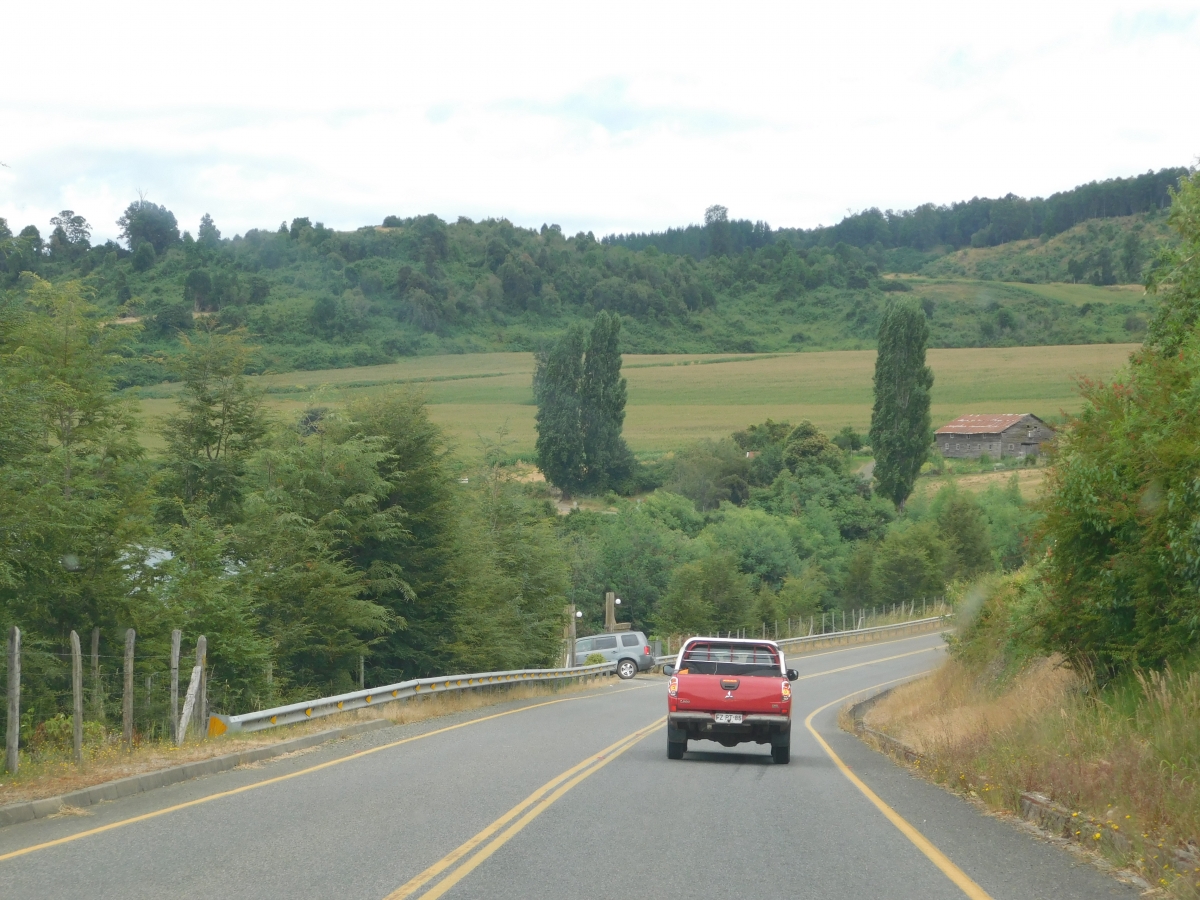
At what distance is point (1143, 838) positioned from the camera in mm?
9008

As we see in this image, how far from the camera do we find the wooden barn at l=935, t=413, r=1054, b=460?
11644 cm

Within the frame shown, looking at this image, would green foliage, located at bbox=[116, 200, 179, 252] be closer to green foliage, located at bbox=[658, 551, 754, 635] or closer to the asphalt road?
green foliage, located at bbox=[658, 551, 754, 635]

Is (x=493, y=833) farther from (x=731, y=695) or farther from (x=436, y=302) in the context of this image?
(x=436, y=302)

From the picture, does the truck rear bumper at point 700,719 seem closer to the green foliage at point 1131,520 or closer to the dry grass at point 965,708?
the dry grass at point 965,708

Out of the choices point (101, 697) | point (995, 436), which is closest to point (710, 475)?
point (995, 436)

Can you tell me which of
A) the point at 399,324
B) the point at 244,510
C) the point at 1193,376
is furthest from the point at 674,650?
the point at 399,324

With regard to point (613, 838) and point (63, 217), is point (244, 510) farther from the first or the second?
point (63, 217)

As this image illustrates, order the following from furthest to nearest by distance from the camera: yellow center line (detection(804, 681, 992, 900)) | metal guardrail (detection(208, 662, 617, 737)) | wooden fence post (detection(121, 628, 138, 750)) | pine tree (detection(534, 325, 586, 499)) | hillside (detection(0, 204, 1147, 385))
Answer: hillside (detection(0, 204, 1147, 385)) → pine tree (detection(534, 325, 586, 499)) → metal guardrail (detection(208, 662, 617, 737)) → wooden fence post (detection(121, 628, 138, 750)) → yellow center line (detection(804, 681, 992, 900))

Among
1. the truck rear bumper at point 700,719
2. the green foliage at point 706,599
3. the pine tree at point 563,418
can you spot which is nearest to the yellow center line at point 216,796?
the truck rear bumper at point 700,719

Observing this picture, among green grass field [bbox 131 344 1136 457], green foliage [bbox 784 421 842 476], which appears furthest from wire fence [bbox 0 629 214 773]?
green foliage [bbox 784 421 842 476]

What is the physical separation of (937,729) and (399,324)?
15025cm

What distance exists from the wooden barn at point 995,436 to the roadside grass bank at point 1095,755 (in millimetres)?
99489

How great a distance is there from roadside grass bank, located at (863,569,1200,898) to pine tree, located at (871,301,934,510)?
67.3 metres

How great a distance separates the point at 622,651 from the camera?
52500mm
